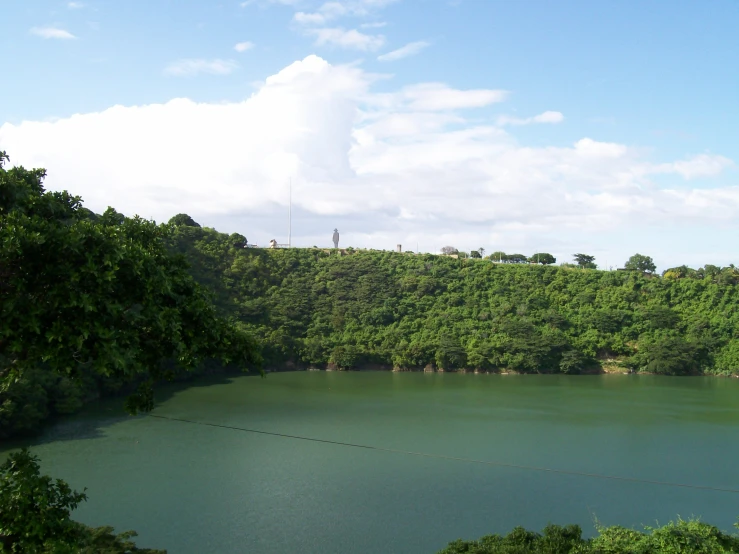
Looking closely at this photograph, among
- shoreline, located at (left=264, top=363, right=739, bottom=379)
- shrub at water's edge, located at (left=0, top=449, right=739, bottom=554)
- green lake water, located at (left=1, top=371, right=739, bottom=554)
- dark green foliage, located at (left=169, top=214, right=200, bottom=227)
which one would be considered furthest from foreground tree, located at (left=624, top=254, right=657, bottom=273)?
shrub at water's edge, located at (left=0, top=449, right=739, bottom=554)

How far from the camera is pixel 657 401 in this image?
20844 millimetres

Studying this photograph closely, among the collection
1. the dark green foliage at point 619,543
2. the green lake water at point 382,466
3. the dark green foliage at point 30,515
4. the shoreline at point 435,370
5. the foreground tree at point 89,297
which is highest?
the foreground tree at point 89,297

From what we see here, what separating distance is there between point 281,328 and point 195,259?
6.33 metres

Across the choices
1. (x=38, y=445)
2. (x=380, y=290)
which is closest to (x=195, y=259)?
(x=380, y=290)

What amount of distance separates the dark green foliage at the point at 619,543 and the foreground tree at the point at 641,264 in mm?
33976

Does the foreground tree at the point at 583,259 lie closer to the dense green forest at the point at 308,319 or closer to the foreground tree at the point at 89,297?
the dense green forest at the point at 308,319

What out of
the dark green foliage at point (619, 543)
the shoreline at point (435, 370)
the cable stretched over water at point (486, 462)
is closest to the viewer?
the dark green foliage at point (619, 543)

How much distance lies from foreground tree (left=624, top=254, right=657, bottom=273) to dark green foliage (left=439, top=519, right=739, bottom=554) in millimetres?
33976

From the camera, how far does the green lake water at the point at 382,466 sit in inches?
378

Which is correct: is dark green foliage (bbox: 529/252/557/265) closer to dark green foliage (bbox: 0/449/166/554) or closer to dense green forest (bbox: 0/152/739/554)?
dense green forest (bbox: 0/152/739/554)

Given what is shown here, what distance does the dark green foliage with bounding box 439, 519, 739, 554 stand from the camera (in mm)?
6113

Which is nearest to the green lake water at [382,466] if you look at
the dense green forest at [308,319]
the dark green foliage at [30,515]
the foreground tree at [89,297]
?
the dense green forest at [308,319]

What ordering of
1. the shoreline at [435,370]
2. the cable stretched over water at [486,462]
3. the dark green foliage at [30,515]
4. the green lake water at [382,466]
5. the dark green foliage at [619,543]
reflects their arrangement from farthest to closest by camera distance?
the shoreline at [435,370], the cable stretched over water at [486,462], the green lake water at [382,466], the dark green foliage at [619,543], the dark green foliage at [30,515]

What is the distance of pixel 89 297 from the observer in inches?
134
